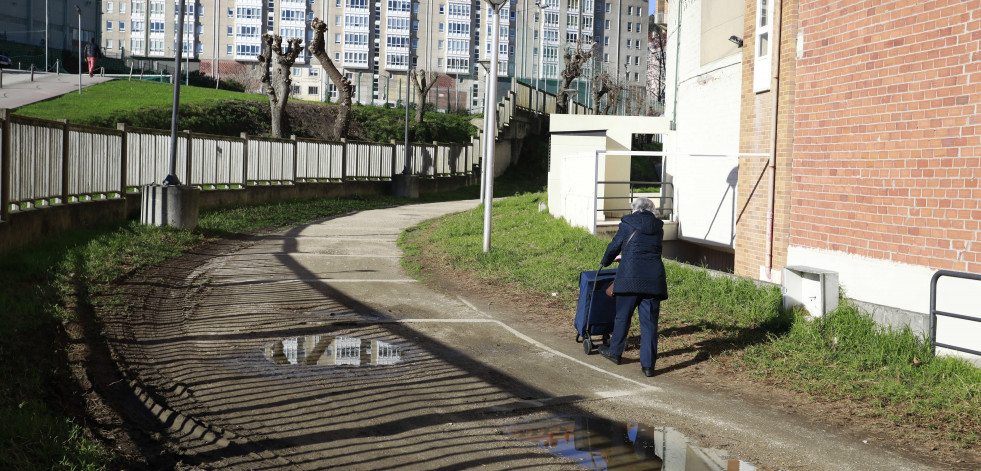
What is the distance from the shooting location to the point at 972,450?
6.19 metres

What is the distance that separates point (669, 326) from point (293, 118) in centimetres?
4668

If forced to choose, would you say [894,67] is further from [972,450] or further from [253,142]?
[253,142]

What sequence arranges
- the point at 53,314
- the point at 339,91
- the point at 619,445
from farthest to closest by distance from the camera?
the point at 339,91
the point at 53,314
the point at 619,445

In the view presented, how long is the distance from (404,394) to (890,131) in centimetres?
590

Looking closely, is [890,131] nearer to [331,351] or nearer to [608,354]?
[608,354]

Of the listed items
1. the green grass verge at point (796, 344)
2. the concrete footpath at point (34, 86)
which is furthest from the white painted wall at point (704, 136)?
the concrete footpath at point (34, 86)

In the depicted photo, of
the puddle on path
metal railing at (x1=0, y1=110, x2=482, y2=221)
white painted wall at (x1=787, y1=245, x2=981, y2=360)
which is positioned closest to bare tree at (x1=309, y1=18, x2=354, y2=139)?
metal railing at (x1=0, y1=110, x2=482, y2=221)

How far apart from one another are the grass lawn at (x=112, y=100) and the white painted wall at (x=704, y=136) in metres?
29.7

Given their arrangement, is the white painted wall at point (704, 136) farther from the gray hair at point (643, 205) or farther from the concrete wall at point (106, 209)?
the concrete wall at point (106, 209)

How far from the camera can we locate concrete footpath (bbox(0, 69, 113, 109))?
47.8m

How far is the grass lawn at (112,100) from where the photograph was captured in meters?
42.5

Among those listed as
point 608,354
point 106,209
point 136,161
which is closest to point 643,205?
point 608,354

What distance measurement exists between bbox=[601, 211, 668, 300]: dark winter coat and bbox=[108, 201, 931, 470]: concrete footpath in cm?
81

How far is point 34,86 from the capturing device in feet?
185
